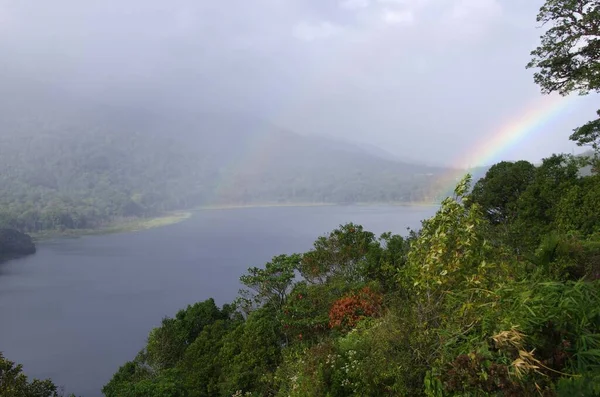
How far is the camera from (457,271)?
4117mm

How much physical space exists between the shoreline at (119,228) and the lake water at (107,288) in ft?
14.2

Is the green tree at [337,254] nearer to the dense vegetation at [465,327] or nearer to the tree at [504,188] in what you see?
the dense vegetation at [465,327]

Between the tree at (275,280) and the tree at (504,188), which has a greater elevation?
the tree at (504,188)

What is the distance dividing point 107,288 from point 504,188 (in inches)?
3526

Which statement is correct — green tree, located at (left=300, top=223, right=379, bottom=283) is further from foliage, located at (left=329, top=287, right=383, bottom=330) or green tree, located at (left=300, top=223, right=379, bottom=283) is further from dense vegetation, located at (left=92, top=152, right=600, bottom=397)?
foliage, located at (left=329, top=287, right=383, bottom=330)

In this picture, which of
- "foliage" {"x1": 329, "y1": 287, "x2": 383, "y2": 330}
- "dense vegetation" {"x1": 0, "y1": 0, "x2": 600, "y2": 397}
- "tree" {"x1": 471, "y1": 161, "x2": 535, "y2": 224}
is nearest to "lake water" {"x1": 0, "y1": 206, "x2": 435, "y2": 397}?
"dense vegetation" {"x1": 0, "y1": 0, "x2": 600, "y2": 397}

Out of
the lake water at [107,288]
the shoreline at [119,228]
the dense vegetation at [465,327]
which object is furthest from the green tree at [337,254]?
the shoreline at [119,228]

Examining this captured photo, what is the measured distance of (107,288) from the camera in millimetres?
88562

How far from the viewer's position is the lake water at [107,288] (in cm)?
5725

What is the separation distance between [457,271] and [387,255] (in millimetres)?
10863

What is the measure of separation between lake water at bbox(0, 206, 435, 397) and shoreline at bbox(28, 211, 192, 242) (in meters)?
4.33

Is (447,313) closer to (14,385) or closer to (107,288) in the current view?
(14,385)

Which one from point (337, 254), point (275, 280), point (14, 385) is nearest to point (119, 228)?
point (275, 280)

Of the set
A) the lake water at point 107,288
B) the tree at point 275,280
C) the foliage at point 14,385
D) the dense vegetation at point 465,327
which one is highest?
the dense vegetation at point 465,327
